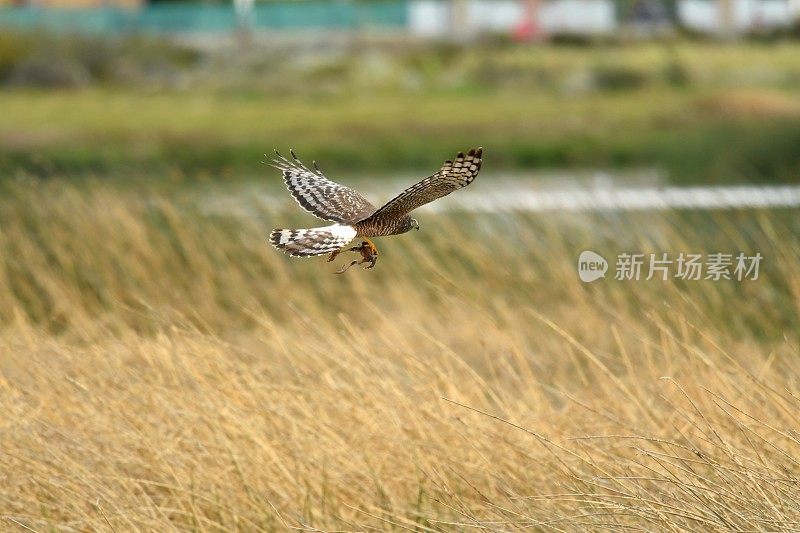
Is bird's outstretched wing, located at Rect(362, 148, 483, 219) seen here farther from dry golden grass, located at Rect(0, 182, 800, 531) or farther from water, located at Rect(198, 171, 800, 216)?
water, located at Rect(198, 171, 800, 216)

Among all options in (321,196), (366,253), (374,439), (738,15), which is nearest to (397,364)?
(374,439)

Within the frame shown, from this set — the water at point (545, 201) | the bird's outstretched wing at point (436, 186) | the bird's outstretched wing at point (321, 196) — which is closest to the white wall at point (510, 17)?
the water at point (545, 201)

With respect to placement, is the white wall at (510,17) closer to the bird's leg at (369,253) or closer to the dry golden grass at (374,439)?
the dry golden grass at (374,439)

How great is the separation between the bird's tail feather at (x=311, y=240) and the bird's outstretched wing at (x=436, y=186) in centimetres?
10

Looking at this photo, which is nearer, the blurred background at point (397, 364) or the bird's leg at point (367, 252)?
the bird's leg at point (367, 252)

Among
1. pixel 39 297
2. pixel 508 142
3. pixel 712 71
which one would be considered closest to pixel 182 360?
pixel 39 297

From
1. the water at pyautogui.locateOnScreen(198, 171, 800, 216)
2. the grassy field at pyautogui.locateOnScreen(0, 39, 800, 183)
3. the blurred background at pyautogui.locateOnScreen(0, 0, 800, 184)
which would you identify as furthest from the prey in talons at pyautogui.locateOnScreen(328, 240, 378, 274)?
the blurred background at pyautogui.locateOnScreen(0, 0, 800, 184)

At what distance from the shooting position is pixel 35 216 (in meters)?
9.32

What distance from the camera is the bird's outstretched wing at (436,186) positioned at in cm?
329

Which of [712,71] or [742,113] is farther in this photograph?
[712,71]

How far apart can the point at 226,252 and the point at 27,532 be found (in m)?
3.85

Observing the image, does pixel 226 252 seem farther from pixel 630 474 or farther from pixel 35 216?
pixel 630 474

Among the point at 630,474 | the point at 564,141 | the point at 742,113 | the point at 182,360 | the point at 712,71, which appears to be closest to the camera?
the point at 630,474

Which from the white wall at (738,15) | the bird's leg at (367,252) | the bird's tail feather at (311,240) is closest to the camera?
the bird's tail feather at (311,240)
